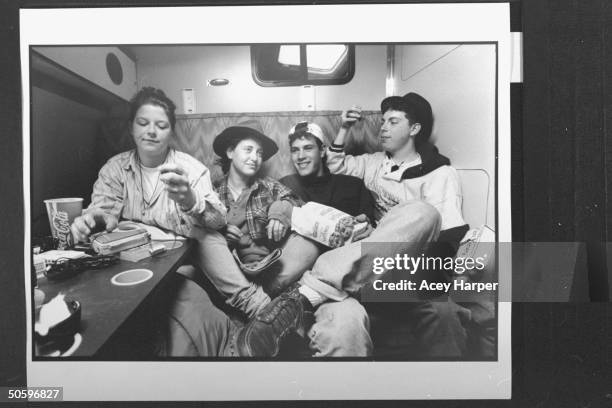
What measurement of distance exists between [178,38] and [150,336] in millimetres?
870

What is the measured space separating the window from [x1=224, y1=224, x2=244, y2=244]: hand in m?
0.43

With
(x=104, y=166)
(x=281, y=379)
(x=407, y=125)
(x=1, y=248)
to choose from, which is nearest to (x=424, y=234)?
(x=407, y=125)

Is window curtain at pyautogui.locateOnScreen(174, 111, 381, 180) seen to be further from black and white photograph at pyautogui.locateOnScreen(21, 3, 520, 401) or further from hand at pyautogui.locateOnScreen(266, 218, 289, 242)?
hand at pyautogui.locateOnScreen(266, 218, 289, 242)

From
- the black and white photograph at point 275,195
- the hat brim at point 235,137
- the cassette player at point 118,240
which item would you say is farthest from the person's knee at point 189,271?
the hat brim at point 235,137

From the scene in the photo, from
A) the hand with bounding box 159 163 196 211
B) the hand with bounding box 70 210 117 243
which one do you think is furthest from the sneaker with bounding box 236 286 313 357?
the hand with bounding box 70 210 117 243

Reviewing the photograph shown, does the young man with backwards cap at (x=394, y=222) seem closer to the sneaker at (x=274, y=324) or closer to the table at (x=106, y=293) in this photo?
the sneaker at (x=274, y=324)

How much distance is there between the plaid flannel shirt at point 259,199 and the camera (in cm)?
138

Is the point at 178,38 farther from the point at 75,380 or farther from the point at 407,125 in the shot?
the point at 75,380

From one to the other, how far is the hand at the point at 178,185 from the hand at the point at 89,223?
7.6 inches

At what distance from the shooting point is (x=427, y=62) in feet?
4.47

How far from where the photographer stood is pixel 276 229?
138 cm

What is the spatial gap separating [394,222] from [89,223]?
89 centimetres

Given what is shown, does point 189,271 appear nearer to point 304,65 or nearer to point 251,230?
point 251,230

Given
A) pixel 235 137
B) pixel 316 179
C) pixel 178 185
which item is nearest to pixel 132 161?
pixel 178 185
